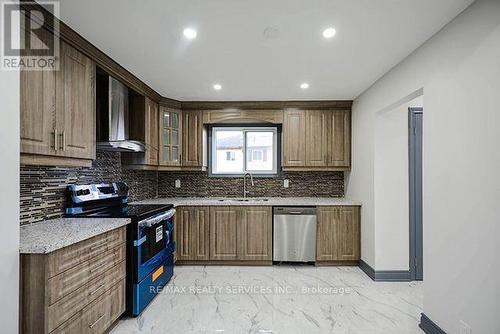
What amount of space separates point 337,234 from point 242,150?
1.95 metres

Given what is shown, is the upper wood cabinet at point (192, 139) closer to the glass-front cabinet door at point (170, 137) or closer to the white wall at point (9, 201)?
the glass-front cabinet door at point (170, 137)

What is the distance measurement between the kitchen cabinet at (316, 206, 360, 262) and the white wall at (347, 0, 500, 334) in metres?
1.53

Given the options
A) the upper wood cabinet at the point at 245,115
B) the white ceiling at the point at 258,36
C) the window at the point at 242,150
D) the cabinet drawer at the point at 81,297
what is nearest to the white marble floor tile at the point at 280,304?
the cabinet drawer at the point at 81,297

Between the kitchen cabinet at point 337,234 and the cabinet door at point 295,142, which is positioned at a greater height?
the cabinet door at point 295,142

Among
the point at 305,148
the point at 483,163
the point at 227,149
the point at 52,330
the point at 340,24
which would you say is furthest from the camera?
the point at 227,149

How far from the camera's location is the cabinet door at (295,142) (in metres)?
4.16

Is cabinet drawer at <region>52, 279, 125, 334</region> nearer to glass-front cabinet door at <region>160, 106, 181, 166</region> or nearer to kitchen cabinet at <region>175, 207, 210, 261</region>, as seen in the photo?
kitchen cabinet at <region>175, 207, 210, 261</region>

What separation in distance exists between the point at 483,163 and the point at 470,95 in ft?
1.54

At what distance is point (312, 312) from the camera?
258cm

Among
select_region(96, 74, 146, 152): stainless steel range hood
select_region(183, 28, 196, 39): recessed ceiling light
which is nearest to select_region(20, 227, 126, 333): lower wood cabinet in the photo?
select_region(96, 74, 146, 152): stainless steel range hood

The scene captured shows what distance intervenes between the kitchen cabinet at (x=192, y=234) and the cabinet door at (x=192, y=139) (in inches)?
30.0

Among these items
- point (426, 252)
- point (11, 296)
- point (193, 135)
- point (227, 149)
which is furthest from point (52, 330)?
point (227, 149)

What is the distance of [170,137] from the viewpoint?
13.2 ft

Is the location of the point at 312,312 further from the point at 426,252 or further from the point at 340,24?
the point at 340,24
